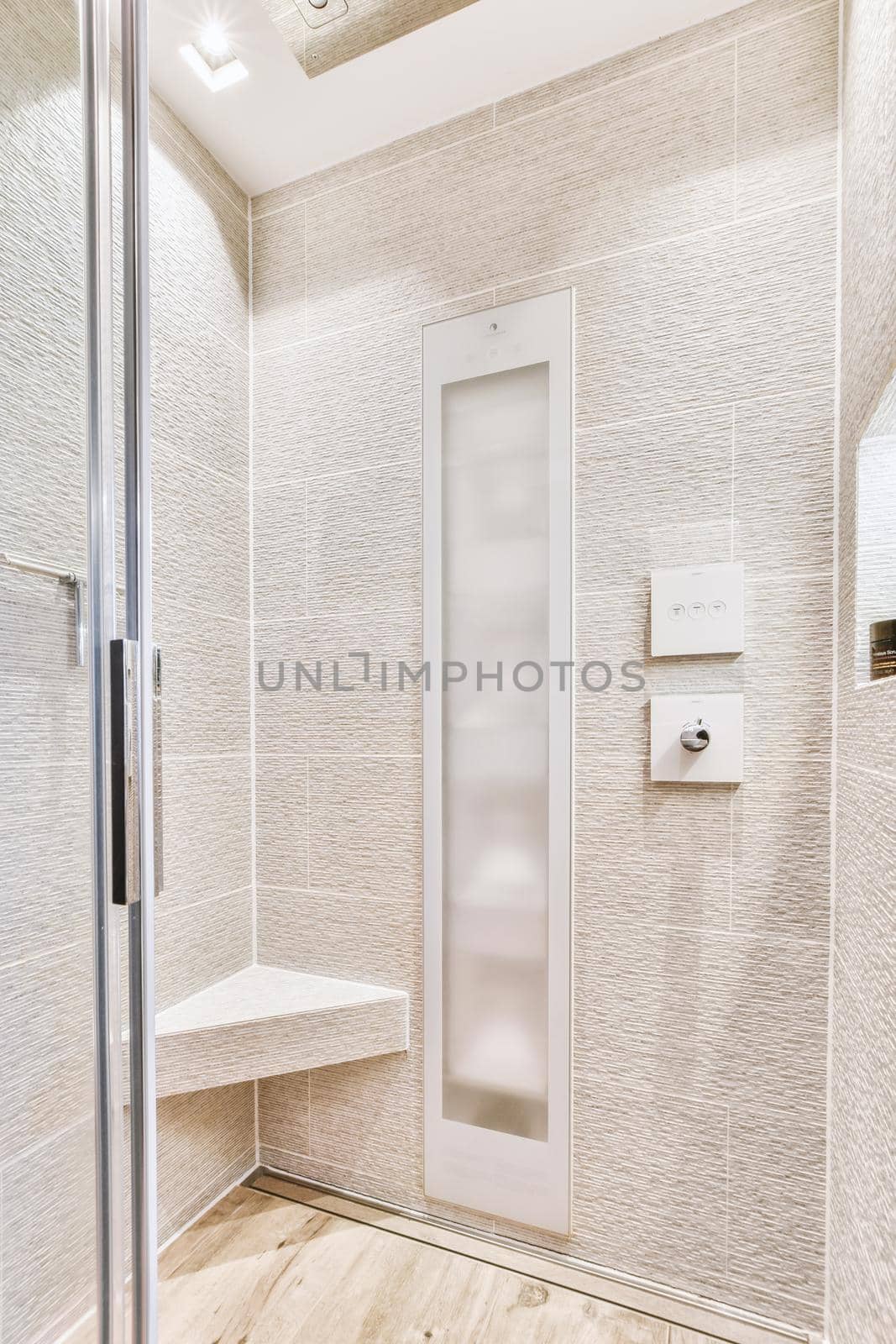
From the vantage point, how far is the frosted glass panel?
1376 mm

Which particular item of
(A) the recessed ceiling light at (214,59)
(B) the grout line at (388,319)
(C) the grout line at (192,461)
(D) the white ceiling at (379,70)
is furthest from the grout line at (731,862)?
(A) the recessed ceiling light at (214,59)

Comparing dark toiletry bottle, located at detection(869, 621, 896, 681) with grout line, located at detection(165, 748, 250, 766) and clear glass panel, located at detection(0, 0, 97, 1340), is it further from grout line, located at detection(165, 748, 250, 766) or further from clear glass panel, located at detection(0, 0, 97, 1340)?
grout line, located at detection(165, 748, 250, 766)

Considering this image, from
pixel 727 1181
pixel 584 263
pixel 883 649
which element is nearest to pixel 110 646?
pixel 883 649

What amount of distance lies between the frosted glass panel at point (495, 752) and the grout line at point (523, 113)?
503 mm

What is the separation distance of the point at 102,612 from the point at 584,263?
4.00 ft

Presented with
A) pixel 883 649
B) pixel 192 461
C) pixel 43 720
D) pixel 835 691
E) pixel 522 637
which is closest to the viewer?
pixel 43 720

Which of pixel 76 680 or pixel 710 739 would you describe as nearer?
pixel 76 680

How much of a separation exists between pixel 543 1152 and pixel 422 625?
1.06 meters

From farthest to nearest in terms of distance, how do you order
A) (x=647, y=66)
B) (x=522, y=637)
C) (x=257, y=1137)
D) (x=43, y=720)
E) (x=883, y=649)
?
(x=257, y=1137) < (x=522, y=637) < (x=647, y=66) < (x=883, y=649) < (x=43, y=720)

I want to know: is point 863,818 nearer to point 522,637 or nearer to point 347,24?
point 522,637

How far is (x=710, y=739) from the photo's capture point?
123 centimetres

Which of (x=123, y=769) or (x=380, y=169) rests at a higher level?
(x=380, y=169)

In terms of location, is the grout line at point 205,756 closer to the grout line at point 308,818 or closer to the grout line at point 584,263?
the grout line at point 308,818

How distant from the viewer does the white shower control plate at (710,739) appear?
48.0 inches
